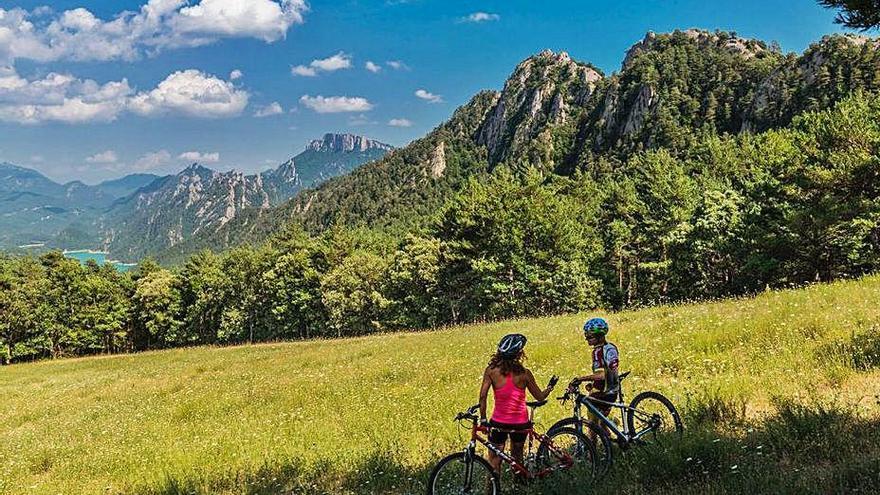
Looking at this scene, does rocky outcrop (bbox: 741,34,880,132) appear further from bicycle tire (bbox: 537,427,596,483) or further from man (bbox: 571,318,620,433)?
bicycle tire (bbox: 537,427,596,483)

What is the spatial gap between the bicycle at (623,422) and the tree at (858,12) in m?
5.19

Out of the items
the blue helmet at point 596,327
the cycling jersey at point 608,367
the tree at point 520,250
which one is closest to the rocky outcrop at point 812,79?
the tree at point 520,250

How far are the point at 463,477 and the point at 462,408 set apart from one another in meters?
5.76

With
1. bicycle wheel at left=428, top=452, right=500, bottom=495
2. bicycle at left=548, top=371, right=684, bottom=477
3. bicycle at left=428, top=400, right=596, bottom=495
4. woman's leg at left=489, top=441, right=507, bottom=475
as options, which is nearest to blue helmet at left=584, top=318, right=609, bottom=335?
bicycle at left=548, top=371, right=684, bottom=477

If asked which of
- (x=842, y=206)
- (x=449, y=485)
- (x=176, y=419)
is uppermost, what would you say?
(x=842, y=206)

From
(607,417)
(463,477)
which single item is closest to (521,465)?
(463,477)

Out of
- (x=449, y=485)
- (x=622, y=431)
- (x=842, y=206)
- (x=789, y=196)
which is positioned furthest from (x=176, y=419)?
(x=789, y=196)

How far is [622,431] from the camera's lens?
7.71 metres

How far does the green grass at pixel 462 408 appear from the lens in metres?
6.58

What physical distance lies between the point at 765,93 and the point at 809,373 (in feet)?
501

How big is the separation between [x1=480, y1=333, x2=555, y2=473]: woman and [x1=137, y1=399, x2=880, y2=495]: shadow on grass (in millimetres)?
730

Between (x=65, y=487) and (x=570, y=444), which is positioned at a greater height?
(x=570, y=444)

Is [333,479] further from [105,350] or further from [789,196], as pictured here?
[105,350]

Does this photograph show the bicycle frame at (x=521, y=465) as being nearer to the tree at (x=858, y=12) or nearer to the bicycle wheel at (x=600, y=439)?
the bicycle wheel at (x=600, y=439)
